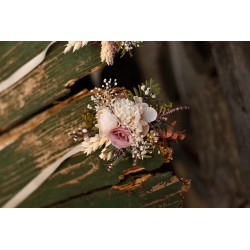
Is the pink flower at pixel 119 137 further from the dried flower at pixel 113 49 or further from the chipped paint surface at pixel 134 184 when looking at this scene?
the dried flower at pixel 113 49

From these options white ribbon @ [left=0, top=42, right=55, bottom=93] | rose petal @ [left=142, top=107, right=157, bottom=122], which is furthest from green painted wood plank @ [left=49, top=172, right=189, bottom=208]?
white ribbon @ [left=0, top=42, right=55, bottom=93]

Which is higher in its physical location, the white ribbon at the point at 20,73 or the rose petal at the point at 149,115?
the white ribbon at the point at 20,73

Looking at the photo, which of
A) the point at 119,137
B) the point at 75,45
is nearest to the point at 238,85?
the point at 119,137

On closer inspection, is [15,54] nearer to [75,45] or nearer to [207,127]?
[75,45]

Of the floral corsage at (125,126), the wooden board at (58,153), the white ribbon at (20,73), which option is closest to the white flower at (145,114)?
the floral corsage at (125,126)

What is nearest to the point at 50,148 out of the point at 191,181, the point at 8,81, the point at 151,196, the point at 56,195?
the point at 56,195
